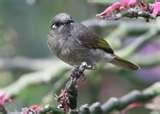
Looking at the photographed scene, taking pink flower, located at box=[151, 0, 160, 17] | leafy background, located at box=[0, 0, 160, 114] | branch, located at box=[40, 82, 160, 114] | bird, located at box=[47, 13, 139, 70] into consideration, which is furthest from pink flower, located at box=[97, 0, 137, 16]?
leafy background, located at box=[0, 0, 160, 114]

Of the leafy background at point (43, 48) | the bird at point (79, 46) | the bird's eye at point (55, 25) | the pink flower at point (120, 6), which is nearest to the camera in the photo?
the pink flower at point (120, 6)

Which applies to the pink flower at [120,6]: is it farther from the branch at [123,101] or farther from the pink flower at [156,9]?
the branch at [123,101]

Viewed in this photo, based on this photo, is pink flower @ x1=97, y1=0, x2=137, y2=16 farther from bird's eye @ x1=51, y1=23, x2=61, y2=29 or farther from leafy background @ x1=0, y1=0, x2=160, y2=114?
leafy background @ x1=0, y1=0, x2=160, y2=114

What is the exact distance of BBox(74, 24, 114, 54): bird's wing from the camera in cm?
316

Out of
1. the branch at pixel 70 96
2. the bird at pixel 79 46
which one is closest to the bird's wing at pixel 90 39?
the bird at pixel 79 46

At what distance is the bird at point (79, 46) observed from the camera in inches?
121

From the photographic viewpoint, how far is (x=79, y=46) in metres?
3.26

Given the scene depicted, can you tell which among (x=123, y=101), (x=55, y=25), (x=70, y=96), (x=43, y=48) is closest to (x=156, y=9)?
(x=70, y=96)

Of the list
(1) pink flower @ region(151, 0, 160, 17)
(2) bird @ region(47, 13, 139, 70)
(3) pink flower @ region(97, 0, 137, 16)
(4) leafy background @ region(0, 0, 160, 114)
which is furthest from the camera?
(4) leafy background @ region(0, 0, 160, 114)

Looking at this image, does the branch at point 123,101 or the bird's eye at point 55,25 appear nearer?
the branch at point 123,101

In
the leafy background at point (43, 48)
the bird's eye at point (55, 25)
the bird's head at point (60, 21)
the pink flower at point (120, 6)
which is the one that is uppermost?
the leafy background at point (43, 48)

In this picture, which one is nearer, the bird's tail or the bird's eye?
the bird's eye

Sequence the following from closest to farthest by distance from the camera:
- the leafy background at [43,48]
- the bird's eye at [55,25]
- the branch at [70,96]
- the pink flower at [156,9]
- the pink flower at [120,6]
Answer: the branch at [70,96], the pink flower at [156,9], the pink flower at [120,6], the bird's eye at [55,25], the leafy background at [43,48]

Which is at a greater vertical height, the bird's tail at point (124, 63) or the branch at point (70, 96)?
the bird's tail at point (124, 63)
